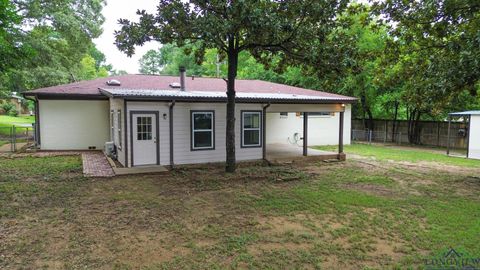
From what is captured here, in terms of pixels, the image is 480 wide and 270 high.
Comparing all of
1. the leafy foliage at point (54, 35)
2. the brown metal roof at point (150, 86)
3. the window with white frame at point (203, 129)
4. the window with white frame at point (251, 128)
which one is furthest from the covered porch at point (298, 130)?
the leafy foliage at point (54, 35)

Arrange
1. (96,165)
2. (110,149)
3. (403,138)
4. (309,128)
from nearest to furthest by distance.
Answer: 1. (96,165)
2. (110,149)
3. (309,128)
4. (403,138)

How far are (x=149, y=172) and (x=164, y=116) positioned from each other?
1829mm

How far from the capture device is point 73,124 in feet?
44.5

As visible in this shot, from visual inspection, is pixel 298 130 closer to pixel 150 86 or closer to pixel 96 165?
pixel 150 86

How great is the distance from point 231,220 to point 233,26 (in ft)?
14.4

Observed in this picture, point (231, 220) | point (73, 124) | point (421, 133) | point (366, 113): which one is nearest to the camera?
point (231, 220)

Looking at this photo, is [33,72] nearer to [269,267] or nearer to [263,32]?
[263,32]

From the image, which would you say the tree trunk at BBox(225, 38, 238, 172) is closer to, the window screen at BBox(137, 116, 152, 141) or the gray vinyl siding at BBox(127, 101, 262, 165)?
the gray vinyl siding at BBox(127, 101, 262, 165)

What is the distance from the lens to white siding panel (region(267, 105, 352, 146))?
56.1ft

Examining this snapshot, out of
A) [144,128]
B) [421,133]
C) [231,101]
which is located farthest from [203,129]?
[421,133]

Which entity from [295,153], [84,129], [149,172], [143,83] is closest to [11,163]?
[84,129]

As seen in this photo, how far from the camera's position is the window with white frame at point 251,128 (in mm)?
11383

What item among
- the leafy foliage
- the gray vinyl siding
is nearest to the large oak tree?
the gray vinyl siding

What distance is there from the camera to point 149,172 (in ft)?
30.5
